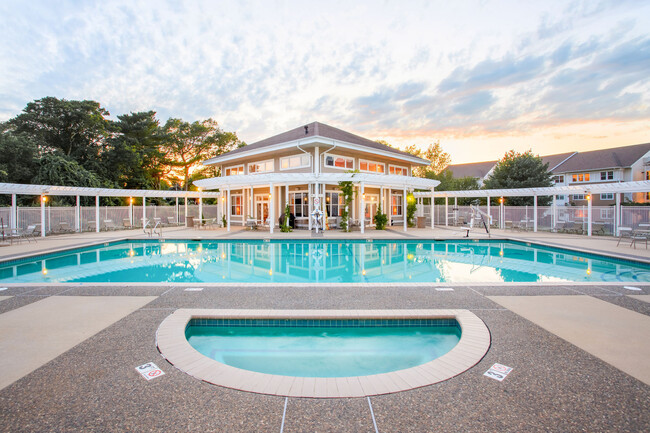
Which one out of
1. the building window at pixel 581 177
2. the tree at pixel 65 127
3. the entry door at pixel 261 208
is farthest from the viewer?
the building window at pixel 581 177

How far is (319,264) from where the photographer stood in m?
10.1

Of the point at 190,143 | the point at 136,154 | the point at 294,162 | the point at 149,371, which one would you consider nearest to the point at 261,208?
the point at 294,162

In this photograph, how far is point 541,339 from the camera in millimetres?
3807

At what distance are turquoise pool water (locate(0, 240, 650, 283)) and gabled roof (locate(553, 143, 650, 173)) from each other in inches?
1129

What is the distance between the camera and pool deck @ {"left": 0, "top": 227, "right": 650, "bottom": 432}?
2.31 metres

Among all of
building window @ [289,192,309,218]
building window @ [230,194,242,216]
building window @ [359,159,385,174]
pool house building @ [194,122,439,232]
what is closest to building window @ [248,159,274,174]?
pool house building @ [194,122,439,232]

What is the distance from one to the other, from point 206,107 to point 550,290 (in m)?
30.7

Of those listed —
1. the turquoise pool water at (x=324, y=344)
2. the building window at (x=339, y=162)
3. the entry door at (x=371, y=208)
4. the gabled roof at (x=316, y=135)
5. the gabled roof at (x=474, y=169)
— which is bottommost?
the turquoise pool water at (x=324, y=344)

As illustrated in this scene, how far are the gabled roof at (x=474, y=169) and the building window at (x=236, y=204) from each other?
34755mm

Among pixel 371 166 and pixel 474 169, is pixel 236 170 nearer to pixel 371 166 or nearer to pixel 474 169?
pixel 371 166

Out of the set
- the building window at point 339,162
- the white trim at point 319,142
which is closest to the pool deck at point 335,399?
the white trim at point 319,142

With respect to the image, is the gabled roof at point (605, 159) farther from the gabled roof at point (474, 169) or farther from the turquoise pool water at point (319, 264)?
the turquoise pool water at point (319, 264)

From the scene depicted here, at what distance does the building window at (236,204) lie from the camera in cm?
2334

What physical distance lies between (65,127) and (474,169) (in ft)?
172
